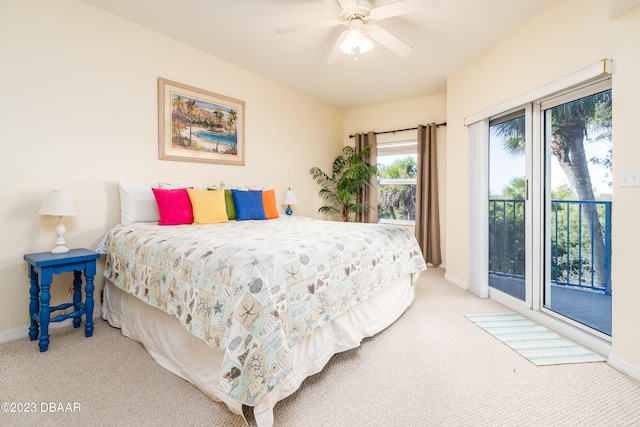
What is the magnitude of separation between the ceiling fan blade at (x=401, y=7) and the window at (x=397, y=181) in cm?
274

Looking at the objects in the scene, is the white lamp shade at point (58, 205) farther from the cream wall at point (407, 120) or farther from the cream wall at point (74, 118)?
the cream wall at point (407, 120)

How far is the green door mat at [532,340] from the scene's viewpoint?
1.87 m

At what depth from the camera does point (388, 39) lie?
2359mm

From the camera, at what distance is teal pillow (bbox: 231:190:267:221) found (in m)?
3.08

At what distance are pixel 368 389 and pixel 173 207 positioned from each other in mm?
2048

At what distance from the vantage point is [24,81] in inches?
83.5

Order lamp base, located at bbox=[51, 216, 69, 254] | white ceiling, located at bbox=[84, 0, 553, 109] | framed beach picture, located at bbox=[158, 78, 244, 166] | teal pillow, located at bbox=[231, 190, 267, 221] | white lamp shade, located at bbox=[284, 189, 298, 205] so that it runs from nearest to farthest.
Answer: lamp base, located at bbox=[51, 216, 69, 254]
white ceiling, located at bbox=[84, 0, 553, 109]
framed beach picture, located at bbox=[158, 78, 244, 166]
teal pillow, located at bbox=[231, 190, 267, 221]
white lamp shade, located at bbox=[284, 189, 298, 205]

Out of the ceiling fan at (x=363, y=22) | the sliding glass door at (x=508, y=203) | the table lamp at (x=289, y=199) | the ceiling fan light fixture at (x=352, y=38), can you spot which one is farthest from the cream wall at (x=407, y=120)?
the ceiling fan light fixture at (x=352, y=38)

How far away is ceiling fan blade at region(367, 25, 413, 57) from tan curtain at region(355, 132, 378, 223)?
2.41 m

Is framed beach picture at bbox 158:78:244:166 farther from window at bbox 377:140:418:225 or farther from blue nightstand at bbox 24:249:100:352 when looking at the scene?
window at bbox 377:140:418:225

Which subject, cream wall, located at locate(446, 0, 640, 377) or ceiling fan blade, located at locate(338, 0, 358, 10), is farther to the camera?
ceiling fan blade, located at locate(338, 0, 358, 10)

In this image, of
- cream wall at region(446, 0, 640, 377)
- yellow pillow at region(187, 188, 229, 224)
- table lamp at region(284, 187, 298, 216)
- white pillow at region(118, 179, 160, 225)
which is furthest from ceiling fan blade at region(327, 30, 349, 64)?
white pillow at region(118, 179, 160, 225)

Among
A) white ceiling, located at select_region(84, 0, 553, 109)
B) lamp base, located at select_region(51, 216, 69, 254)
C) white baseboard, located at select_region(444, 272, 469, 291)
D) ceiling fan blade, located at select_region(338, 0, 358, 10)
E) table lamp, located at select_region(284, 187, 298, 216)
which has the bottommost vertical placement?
white baseboard, located at select_region(444, 272, 469, 291)

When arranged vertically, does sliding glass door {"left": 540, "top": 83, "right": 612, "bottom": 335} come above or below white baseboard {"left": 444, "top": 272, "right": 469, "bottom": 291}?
above
